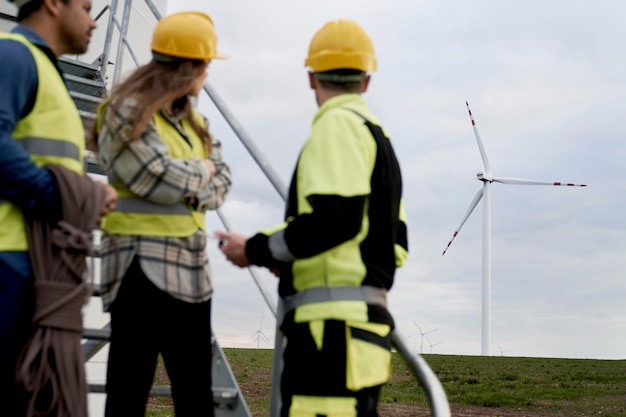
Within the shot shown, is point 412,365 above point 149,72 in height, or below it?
below

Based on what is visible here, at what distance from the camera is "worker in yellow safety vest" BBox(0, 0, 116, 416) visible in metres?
2.41

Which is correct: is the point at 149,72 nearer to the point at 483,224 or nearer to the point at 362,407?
the point at 362,407

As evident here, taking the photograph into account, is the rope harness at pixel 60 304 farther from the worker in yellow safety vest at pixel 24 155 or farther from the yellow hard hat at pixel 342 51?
the yellow hard hat at pixel 342 51

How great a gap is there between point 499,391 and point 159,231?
22487 mm

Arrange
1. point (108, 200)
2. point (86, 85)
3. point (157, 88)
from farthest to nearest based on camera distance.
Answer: point (86, 85) → point (157, 88) → point (108, 200)

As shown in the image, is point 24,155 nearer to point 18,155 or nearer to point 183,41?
point 18,155

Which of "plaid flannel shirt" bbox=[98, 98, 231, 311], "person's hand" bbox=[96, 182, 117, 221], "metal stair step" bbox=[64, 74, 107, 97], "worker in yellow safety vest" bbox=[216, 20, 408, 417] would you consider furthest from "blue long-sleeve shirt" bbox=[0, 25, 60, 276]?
"metal stair step" bbox=[64, 74, 107, 97]

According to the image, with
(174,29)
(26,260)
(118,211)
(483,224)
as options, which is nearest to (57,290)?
(26,260)

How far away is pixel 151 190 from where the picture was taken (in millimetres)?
2906

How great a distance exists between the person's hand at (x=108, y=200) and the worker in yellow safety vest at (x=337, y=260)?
47cm

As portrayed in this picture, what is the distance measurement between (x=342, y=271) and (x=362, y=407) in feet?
1.40

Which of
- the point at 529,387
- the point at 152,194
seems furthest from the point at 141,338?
the point at 529,387

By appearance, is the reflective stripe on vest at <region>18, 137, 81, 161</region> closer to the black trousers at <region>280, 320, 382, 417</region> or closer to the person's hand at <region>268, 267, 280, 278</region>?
the person's hand at <region>268, 267, 280, 278</region>

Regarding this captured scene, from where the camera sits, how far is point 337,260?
8.59 ft
